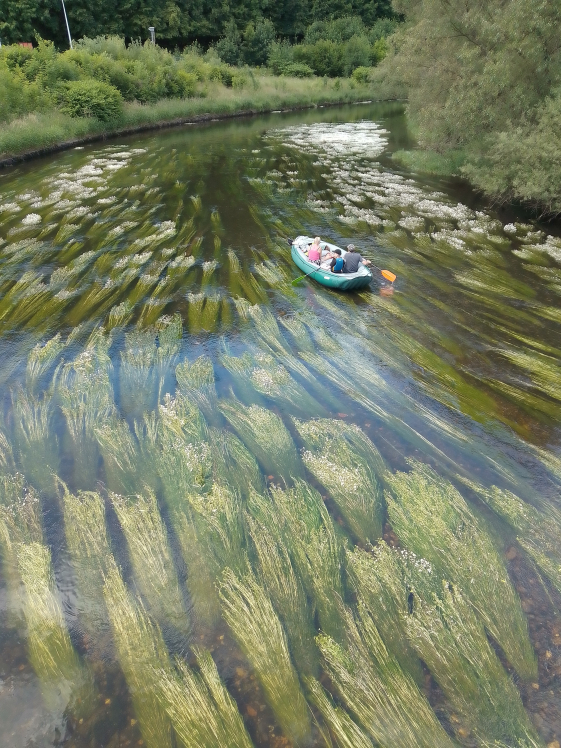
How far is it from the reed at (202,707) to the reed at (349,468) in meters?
2.41

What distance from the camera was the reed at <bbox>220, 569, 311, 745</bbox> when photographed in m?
4.34

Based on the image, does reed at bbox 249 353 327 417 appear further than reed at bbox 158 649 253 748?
Yes

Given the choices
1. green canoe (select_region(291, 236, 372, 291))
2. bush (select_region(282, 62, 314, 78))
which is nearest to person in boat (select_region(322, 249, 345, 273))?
Answer: green canoe (select_region(291, 236, 372, 291))

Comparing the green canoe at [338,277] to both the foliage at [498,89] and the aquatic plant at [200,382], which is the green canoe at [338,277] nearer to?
the aquatic plant at [200,382]

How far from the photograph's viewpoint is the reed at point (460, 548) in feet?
16.3

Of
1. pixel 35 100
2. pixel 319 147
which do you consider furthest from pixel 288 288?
pixel 35 100

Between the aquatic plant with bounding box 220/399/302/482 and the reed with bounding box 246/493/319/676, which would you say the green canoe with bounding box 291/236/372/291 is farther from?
the reed with bounding box 246/493/319/676

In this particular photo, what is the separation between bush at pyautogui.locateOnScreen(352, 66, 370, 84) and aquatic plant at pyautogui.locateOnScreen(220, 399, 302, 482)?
61.6m

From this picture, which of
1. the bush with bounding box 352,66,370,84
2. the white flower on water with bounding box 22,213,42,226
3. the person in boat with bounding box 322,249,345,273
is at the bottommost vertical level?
the person in boat with bounding box 322,249,345,273

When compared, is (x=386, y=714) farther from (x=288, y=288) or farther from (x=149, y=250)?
(x=149, y=250)

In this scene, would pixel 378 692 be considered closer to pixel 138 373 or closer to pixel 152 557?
pixel 152 557

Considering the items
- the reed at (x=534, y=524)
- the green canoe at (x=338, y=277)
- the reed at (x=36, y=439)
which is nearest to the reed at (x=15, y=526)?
the reed at (x=36, y=439)

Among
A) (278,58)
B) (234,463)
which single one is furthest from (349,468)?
(278,58)

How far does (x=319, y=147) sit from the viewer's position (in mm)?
29250
